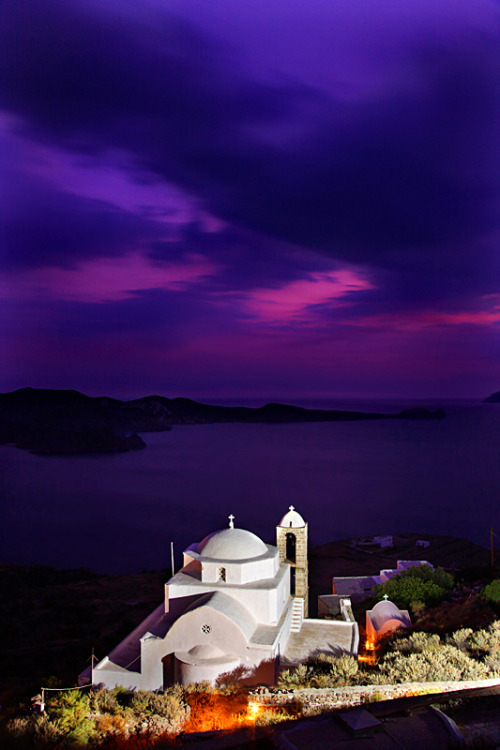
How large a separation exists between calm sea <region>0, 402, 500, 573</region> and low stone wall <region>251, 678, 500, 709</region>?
29108 millimetres

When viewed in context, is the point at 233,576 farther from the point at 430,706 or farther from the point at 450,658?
the point at 430,706

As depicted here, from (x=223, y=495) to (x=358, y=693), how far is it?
49.2 metres

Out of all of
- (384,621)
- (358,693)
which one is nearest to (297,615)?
(384,621)

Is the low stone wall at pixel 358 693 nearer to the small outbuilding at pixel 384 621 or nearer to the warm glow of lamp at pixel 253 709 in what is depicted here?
the warm glow of lamp at pixel 253 709

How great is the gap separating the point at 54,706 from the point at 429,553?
24.9 m

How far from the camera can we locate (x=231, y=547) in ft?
30.6

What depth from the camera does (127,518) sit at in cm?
4831

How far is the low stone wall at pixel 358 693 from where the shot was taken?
237 inches

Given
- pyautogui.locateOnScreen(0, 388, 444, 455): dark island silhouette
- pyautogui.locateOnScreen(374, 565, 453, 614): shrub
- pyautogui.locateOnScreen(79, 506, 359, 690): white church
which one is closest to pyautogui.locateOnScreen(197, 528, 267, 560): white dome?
pyautogui.locateOnScreen(79, 506, 359, 690): white church

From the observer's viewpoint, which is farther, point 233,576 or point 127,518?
point 127,518

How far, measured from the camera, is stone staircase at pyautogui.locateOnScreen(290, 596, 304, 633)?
10023mm

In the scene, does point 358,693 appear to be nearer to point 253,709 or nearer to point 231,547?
point 253,709

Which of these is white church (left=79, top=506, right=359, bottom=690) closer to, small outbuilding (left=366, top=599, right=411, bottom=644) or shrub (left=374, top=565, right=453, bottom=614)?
small outbuilding (left=366, top=599, right=411, bottom=644)

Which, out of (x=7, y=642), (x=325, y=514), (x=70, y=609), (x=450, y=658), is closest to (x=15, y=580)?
(x=70, y=609)
